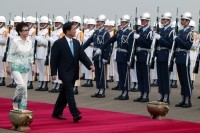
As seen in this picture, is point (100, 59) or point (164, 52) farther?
point (100, 59)

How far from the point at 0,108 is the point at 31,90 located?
14.5 feet

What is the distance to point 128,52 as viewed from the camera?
45.9 ft

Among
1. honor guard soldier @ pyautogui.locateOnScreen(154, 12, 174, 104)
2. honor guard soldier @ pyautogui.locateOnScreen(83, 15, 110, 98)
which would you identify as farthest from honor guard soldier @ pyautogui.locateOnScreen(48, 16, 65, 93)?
honor guard soldier @ pyautogui.locateOnScreen(154, 12, 174, 104)

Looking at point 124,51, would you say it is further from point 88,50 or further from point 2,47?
point 2,47

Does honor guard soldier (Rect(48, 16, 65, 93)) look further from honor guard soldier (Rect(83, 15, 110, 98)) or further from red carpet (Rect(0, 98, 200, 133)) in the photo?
red carpet (Rect(0, 98, 200, 133))

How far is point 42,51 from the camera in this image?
16562 mm

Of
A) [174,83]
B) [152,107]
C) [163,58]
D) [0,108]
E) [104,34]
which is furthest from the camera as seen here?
[174,83]

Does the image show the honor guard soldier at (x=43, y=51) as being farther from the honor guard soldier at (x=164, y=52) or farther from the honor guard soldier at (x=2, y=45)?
the honor guard soldier at (x=164, y=52)

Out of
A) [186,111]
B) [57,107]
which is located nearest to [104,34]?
[186,111]

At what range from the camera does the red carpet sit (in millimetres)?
9688

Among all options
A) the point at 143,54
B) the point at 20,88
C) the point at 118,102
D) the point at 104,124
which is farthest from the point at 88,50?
the point at 104,124

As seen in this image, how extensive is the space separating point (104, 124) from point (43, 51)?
21.6ft

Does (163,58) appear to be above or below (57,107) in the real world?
above

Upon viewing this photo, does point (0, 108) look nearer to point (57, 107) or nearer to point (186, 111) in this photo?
point (57, 107)
